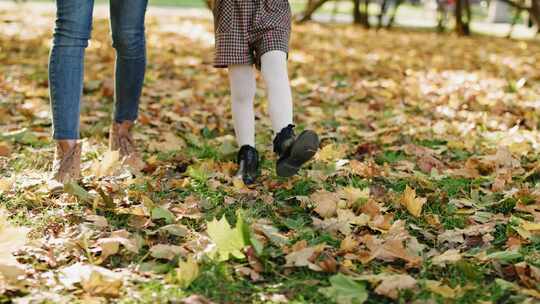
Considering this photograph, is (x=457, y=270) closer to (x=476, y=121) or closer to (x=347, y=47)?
(x=476, y=121)

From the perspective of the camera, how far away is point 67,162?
9.07 ft

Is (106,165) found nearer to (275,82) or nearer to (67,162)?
(67,162)

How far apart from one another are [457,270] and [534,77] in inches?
201

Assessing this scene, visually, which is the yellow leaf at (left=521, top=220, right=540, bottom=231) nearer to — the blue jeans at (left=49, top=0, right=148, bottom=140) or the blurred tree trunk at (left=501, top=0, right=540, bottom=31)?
the blue jeans at (left=49, top=0, right=148, bottom=140)

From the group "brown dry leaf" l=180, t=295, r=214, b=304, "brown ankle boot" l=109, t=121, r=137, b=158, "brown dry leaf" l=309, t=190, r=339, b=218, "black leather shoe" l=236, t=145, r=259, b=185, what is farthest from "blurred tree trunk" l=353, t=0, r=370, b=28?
"brown dry leaf" l=180, t=295, r=214, b=304

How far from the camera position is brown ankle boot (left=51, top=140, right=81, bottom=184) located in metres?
2.75

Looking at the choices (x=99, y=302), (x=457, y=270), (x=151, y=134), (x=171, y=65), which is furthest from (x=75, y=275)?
(x=171, y=65)

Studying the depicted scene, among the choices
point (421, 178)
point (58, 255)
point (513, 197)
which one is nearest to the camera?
point (58, 255)

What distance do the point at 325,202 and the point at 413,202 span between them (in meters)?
0.33

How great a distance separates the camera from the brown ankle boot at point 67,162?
2.75m

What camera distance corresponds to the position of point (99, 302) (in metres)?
1.80

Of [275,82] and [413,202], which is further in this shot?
[275,82]

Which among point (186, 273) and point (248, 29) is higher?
point (248, 29)

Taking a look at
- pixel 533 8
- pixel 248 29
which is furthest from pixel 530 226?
pixel 533 8
